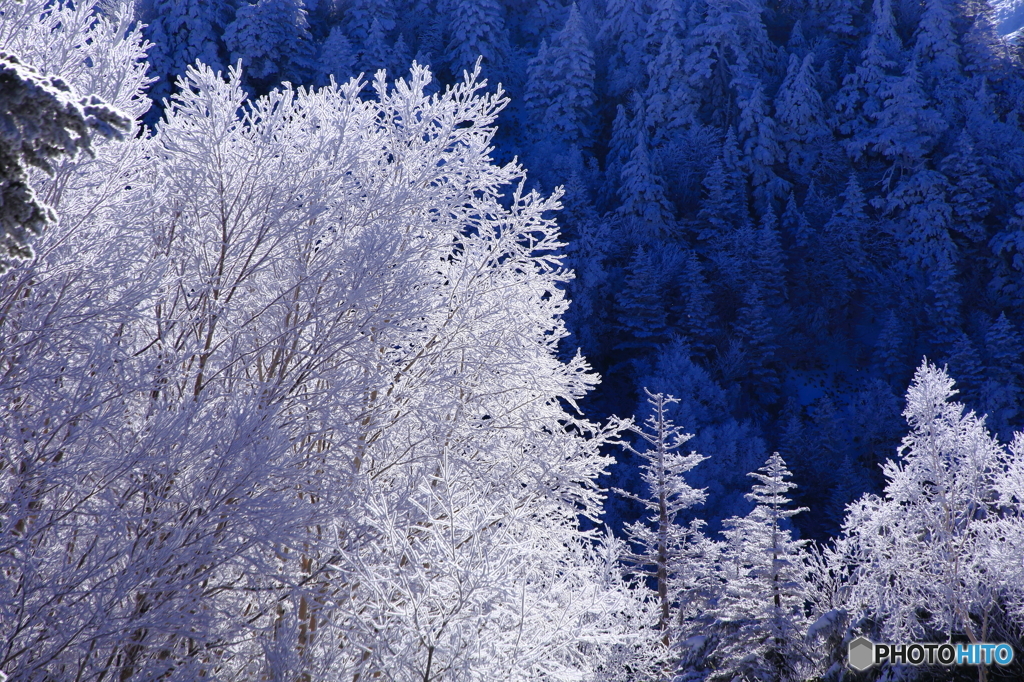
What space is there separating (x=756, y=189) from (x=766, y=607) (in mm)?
34808

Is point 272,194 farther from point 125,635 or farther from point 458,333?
point 125,635

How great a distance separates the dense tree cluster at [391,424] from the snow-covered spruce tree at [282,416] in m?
0.04

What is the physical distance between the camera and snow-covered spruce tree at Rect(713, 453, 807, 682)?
53.8 ft

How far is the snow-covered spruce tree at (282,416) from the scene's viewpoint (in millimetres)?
4902

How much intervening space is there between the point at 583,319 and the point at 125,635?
34.9m

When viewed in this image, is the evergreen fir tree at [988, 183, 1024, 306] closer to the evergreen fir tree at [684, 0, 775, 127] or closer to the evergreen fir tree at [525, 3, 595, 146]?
the evergreen fir tree at [684, 0, 775, 127]

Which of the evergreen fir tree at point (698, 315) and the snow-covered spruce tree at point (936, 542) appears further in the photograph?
the evergreen fir tree at point (698, 315)

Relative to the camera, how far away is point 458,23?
167ft

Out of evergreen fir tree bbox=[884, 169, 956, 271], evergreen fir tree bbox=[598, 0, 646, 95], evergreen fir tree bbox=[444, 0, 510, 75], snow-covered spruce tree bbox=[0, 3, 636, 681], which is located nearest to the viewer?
snow-covered spruce tree bbox=[0, 3, 636, 681]

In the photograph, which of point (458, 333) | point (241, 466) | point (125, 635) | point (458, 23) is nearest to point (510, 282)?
point (458, 333)

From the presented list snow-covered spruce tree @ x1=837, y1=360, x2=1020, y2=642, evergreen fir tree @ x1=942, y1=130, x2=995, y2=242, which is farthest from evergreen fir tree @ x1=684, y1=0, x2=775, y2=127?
snow-covered spruce tree @ x1=837, y1=360, x2=1020, y2=642

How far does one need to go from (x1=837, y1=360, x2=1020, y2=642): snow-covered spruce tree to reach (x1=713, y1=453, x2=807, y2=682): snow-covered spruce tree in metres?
1.62

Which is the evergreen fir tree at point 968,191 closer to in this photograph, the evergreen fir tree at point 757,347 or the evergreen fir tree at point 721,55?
the evergreen fir tree at point 721,55

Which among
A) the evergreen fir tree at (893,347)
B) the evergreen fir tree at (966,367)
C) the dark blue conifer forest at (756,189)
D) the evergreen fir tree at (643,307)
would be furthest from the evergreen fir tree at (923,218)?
the evergreen fir tree at (643,307)
